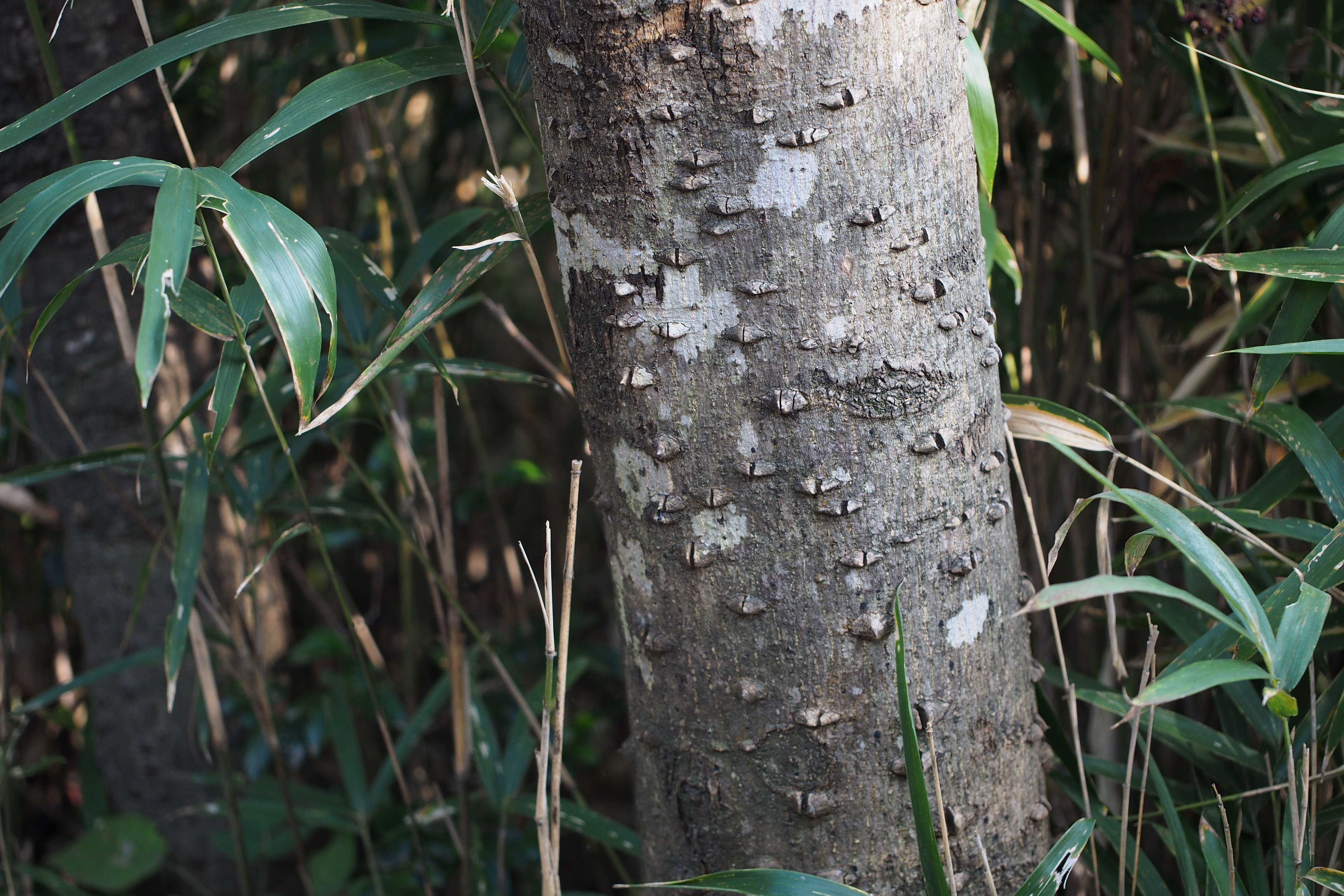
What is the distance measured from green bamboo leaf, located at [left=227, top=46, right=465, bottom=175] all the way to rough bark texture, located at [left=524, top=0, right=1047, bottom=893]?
141 millimetres

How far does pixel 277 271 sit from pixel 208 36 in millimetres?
226

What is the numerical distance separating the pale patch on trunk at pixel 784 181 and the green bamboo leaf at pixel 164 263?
Result: 0.88 feet

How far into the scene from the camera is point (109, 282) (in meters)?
0.73

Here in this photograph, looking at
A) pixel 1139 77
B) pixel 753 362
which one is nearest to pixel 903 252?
pixel 753 362

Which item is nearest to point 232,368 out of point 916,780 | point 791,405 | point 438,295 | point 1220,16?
point 438,295

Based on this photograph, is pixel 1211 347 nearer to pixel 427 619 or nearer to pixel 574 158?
pixel 574 158

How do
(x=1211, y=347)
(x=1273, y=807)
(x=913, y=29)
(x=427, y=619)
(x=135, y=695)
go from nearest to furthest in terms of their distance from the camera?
(x=913, y=29) < (x=1273, y=807) < (x=1211, y=347) < (x=135, y=695) < (x=427, y=619)

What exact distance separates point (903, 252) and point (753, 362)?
0.33 ft

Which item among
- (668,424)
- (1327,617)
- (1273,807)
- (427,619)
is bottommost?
(427,619)

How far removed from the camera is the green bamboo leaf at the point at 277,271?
1.40 feet

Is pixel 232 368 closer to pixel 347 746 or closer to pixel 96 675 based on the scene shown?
pixel 96 675

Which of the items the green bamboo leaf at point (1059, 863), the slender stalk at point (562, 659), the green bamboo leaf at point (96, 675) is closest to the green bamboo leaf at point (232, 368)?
the slender stalk at point (562, 659)

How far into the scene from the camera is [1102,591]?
394 millimetres

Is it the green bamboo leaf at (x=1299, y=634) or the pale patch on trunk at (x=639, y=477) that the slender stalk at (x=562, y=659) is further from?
the green bamboo leaf at (x=1299, y=634)
